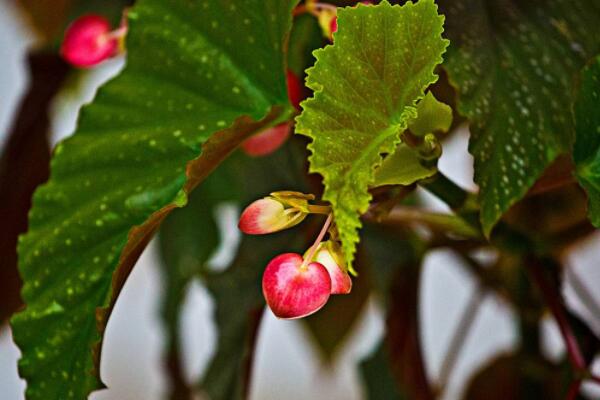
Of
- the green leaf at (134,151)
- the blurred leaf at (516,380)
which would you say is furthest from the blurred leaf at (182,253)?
the green leaf at (134,151)

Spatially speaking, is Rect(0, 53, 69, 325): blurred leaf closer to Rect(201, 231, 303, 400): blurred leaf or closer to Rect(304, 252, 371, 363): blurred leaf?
Rect(201, 231, 303, 400): blurred leaf

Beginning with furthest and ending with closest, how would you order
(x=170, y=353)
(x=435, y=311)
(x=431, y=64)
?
(x=435, y=311) < (x=170, y=353) < (x=431, y=64)

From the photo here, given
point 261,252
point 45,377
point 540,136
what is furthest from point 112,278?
point 261,252

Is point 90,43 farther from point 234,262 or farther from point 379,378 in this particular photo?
point 379,378

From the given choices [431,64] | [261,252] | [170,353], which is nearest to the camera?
[431,64]

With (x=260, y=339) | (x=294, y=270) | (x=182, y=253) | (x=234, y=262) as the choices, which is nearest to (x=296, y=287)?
(x=294, y=270)

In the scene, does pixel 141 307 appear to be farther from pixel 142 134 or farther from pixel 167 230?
pixel 142 134

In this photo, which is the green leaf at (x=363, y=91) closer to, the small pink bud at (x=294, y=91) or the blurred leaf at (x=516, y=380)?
the small pink bud at (x=294, y=91)
